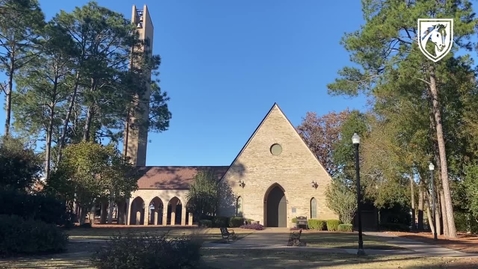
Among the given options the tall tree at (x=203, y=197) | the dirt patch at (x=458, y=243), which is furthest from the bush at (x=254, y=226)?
the dirt patch at (x=458, y=243)

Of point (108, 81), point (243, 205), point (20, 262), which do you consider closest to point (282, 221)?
point (243, 205)

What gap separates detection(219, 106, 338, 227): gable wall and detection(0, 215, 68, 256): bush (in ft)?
81.3

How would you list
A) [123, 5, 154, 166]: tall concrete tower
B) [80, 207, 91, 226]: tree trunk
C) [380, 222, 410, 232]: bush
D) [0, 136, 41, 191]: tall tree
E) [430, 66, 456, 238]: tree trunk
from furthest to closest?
[123, 5, 154, 166]: tall concrete tower
[380, 222, 410, 232]: bush
[80, 207, 91, 226]: tree trunk
[430, 66, 456, 238]: tree trunk
[0, 136, 41, 191]: tall tree

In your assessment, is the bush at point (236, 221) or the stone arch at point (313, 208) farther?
the stone arch at point (313, 208)

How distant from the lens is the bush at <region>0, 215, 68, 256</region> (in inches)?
512

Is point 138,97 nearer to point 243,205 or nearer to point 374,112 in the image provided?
point 243,205

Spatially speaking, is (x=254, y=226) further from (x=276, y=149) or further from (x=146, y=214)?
(x=146, y=214)

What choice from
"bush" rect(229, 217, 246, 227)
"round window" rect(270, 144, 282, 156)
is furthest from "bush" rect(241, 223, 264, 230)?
"round window" rect(270, 144, 282, 156)

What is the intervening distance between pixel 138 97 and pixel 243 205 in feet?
49.9

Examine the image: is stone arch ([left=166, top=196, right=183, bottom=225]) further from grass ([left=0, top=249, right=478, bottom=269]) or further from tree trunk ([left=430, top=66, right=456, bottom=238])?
grass ([left=0, top=249, right=478, bottom=269])

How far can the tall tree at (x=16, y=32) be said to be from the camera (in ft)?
102

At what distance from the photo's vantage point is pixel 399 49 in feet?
81.6

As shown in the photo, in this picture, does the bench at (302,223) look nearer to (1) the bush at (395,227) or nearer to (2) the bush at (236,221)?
(2) the bush at (236,221)

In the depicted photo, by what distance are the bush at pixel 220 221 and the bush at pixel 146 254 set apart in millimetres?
24812
